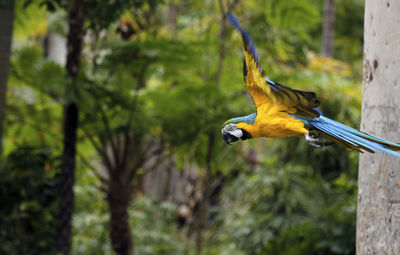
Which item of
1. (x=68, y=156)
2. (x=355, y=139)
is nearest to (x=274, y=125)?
(x=355, y=139)

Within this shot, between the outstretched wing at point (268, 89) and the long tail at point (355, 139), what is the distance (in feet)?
0.16

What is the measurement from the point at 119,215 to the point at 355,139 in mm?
3059

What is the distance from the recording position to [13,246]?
3.49 m

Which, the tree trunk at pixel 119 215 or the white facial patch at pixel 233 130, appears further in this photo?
the tree trunk at pixel 119 215

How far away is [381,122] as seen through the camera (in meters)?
1.73

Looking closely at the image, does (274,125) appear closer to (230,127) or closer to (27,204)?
(230,127)

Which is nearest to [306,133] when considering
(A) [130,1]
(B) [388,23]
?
(B) [388,23]

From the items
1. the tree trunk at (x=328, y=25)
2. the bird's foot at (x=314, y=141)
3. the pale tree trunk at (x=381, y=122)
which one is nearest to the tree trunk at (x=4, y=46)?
the pale tree trunk at (x=381, y=122)

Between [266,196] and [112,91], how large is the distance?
1.76 m

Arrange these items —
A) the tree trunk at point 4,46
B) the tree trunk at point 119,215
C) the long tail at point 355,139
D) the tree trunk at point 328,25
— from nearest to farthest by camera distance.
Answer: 1. the long tail at point 355,139
2. the tree trunk at point 4,46
3. the tree trunk at point 119,215
4. the tree trunk at point 328,25

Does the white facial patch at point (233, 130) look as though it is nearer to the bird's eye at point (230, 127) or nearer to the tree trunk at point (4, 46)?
the bird's eye at point (230, 127)

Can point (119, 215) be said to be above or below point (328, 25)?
below

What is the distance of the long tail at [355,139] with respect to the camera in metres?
1.06

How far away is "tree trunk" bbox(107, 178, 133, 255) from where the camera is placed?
383 centimetres
